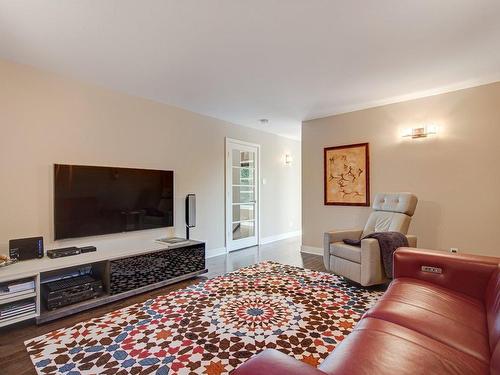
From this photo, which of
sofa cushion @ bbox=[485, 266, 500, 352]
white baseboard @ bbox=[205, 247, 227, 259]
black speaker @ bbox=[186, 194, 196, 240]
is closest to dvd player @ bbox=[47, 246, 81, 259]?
black speaker @ bbox=[186, 194, 196, 240]

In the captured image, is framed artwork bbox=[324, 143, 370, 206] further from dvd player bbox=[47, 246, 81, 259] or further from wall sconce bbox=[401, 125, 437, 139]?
dvd player bbox=[47, 246, 81, 259]

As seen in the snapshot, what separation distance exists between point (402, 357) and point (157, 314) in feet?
6.46

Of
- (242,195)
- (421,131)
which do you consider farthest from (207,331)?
(421,131)

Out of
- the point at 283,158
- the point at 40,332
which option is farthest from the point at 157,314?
the point at 283,158

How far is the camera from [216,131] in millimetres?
4637

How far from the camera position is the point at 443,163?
3.45 meters

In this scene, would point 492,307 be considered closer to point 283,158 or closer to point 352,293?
point 352,293

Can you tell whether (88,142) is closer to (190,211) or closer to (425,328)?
(190,211)

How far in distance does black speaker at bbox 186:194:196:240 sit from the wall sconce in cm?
306

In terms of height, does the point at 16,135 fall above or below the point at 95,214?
above

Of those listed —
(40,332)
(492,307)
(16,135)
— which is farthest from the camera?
(16,135)

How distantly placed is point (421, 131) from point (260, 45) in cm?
246

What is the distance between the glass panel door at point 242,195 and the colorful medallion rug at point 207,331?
79.7 inches

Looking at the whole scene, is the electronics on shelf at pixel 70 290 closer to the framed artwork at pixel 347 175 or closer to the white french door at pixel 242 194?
the white french door at pixel 242 194
